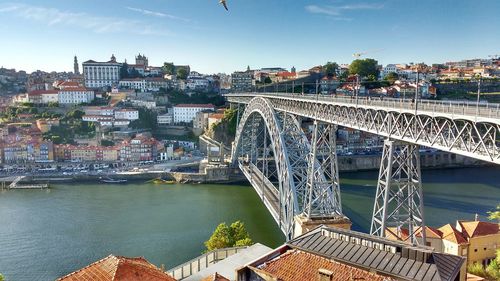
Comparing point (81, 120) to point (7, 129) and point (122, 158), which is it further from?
point (122, 158)

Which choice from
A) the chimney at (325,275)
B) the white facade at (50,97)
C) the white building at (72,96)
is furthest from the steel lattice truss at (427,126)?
the white facade at (50,97)

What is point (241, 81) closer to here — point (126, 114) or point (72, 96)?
point (126, 114)

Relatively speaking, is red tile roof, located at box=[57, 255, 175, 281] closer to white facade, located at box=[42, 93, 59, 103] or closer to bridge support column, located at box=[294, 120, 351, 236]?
bridge support column, located at box=[294, 120, 351, 236]

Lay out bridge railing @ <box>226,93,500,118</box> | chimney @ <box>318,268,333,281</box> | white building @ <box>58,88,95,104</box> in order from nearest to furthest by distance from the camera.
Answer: chimney @ <box>318,268,333,281</box>
bridge railing @ <box>226,93,500,118</box>
white building @ <box>58,88,95,104</box>

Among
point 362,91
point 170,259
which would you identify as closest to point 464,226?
point 170,259

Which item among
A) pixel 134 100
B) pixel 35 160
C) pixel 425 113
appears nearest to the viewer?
pixel 425 113

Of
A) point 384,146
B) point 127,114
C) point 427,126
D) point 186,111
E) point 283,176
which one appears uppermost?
point 427,126

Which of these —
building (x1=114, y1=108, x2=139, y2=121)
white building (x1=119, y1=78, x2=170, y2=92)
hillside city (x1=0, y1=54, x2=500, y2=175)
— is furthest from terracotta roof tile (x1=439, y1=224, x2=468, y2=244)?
white building (x1=119, y1=78, x2=170, y2=92)

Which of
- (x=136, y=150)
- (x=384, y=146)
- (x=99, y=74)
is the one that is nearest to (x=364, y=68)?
(x=136, y=150)
